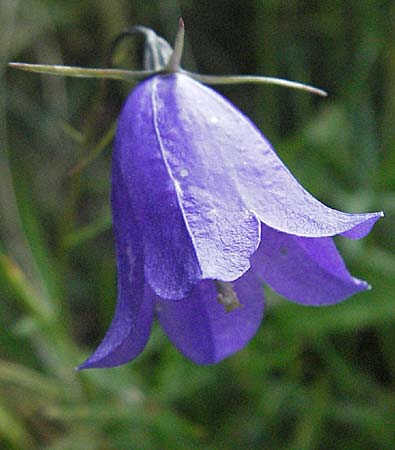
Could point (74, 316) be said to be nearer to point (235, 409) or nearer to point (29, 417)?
point (29, 417)

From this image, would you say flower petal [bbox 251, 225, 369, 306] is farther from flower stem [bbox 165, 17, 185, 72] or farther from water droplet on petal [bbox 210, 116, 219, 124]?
flower stem [bbox 165, 17, 185, 72]

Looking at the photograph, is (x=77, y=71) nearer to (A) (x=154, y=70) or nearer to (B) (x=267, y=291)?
(A) (x=154, y=70)

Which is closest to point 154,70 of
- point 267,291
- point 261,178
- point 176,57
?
point 176,57

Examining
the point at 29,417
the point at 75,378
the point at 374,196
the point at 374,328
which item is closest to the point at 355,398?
the point at 374,328

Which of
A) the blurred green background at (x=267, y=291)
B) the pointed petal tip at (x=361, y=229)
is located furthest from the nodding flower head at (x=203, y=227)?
the blurred green background at (x=267, y=291)

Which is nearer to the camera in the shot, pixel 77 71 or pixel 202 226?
pixel 202 226

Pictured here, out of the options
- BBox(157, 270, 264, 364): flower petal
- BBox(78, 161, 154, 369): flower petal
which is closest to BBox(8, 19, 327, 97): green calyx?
BBox(78, 161, 154, 369): flower petal
